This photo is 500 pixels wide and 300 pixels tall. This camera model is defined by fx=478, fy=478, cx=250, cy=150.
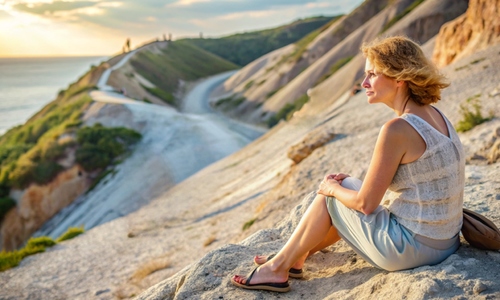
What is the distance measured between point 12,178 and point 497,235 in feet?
79.5

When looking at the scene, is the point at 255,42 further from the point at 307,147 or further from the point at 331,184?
the point at 331,184

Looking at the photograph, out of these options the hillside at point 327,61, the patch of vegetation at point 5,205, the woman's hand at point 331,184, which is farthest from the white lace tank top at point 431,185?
the patch of vegetation at point 5,205

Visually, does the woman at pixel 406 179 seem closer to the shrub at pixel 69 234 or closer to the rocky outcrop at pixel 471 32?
the rocky outcrop at pixel 471 32

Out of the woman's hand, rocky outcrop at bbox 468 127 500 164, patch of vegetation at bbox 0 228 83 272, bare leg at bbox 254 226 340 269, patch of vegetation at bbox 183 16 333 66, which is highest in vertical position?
patch of vegetation at bbox 183 16 333 66

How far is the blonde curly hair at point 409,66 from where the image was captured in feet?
11.1

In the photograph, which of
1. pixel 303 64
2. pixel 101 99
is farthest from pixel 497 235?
pixel 303 64

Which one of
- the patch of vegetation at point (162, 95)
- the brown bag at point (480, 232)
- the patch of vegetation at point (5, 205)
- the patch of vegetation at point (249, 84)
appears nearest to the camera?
the brown bag at point (480, 232)

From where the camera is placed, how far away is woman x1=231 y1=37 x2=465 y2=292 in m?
3.35

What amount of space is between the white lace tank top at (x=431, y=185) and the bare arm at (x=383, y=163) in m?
0.10

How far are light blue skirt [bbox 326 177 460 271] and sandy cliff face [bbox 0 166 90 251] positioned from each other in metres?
20.8

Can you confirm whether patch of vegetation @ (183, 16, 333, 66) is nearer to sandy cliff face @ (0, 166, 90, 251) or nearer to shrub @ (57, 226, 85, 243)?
sandy cliff face @ (0, 166, 90, 251)

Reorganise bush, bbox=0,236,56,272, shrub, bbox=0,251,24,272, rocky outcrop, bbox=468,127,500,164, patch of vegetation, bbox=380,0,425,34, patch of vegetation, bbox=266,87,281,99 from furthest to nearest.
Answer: patch of vegetation, bbox=266,87,281,99, patch of vegetation, bbox=380,0,425,34, bush, bbox=0,236,56,272, shrub, bbox=0,251,24,272, rocky outcrop, bbox=468,127,500,164

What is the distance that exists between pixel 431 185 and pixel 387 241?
517 millimetres

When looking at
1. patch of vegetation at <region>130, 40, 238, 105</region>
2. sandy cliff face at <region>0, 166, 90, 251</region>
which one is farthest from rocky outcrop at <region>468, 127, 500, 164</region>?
patch of vegetation at <region>130, 40, 238, 105</region>
